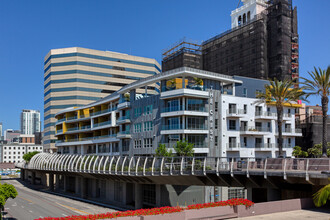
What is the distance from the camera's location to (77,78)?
121 metres

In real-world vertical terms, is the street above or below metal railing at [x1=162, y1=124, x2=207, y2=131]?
below

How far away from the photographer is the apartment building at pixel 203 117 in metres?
59.2

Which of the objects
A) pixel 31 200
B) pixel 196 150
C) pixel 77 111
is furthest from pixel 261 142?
pixel 77 111

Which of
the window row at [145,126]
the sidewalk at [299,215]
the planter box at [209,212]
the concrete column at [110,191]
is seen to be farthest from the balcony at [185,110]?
the planter box at [209,212]

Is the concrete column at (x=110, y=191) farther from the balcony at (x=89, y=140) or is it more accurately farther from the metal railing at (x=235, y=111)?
the metal railing at (x=235, y=111)

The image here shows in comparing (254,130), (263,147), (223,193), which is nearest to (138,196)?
(223,193)

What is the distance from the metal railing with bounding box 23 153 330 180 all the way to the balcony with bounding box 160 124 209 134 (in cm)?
1068

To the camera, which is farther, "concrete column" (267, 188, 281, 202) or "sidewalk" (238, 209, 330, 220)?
"concrete column" (267, 188, 281, 202)

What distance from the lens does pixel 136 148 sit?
69000 millimetres

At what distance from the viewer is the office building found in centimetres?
8294

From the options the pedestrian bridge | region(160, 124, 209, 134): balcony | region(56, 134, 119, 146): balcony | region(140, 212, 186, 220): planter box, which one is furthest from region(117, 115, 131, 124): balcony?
region(140, 212, 186, 220): planter box

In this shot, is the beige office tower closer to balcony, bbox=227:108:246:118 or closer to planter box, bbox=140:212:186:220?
balcony, bbox=227:108:246:118

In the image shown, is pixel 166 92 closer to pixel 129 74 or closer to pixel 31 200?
pixel 31 200

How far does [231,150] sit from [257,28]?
36317 mm
